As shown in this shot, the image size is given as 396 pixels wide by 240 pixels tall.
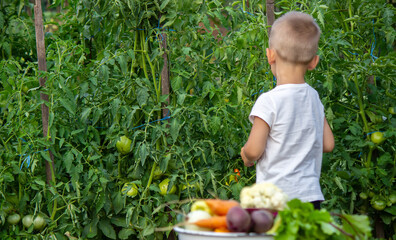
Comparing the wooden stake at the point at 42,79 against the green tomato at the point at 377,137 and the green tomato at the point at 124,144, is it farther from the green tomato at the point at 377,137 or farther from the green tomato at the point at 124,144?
the green tomato at the point at 377,137

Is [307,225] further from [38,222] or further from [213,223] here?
[38,222]

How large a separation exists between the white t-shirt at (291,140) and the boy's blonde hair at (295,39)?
117 mm

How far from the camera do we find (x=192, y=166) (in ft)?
8.92

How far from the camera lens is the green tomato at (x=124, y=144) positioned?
270 cm

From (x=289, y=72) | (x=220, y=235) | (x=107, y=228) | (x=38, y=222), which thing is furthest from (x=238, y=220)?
(x=38, y=222)

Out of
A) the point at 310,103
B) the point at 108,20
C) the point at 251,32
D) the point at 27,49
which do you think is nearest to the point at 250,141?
the point at 310,103

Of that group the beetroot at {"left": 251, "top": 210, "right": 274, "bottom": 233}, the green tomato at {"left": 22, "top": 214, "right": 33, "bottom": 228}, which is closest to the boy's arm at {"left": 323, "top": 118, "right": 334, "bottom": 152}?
the beetroot at {"left": 251, "top": 210, "right": 274, "bottom": 233}

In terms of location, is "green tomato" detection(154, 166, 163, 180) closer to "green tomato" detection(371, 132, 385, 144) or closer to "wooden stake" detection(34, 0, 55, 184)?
"wooden stake" detection(34, 0, 55, 184)

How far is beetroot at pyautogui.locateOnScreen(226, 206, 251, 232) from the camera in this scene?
1459 millimetres

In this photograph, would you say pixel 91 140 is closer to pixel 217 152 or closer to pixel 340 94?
pixel 217 152

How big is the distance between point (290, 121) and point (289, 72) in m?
0.19

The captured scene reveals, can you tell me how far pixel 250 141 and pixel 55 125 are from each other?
1247mm

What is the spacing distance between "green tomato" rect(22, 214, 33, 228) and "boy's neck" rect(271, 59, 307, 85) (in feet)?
5.07

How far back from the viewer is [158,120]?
2.76 meters
